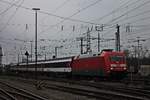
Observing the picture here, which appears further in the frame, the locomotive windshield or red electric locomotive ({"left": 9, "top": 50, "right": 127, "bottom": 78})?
the locomotive windshield

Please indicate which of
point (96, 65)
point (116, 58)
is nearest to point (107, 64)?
point (116, 58)

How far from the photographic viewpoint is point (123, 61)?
1438 inches

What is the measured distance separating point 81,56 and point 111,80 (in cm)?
685

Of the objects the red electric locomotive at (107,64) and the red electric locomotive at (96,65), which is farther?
the red electric locomotive at (96,65)

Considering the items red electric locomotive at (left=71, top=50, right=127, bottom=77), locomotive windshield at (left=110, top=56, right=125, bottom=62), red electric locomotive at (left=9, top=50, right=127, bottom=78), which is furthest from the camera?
locomotive windshield at (left=110, top=56, right=125, bottom=62)

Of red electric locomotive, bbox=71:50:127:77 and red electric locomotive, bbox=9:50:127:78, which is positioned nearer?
red electric locomotive, bbox=71:50:127:77

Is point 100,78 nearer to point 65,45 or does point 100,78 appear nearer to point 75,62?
point 75,62

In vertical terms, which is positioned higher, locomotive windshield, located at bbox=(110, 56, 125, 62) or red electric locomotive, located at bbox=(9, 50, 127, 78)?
locomotive windshield, located at bbox=(110, 56, 125, 62)

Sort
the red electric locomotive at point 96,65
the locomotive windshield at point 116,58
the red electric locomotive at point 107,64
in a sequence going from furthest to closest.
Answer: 1. the locomotive windshield at point 116,58
2. the red electric locomotive at point 96,65
3. the red electric locomotive at point 107,64

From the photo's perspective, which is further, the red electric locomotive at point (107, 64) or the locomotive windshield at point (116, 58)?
the locomotive windshield at point (116, 58)

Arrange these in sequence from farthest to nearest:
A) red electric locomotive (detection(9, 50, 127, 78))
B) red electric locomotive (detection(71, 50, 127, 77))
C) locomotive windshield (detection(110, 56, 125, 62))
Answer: locomotive windshield (detection(110, 56, 125, 62))
red electric locomotive (detection(9, 50, 127, 78))
red electric locomotive (detection(71, 50, 127, 77))

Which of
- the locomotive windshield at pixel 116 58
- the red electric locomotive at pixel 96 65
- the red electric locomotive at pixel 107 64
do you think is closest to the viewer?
the red electric locomotive at pixel 107 64

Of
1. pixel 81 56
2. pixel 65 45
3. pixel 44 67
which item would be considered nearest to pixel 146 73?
pixel 81 56

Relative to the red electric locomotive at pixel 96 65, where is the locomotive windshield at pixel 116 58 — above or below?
above
